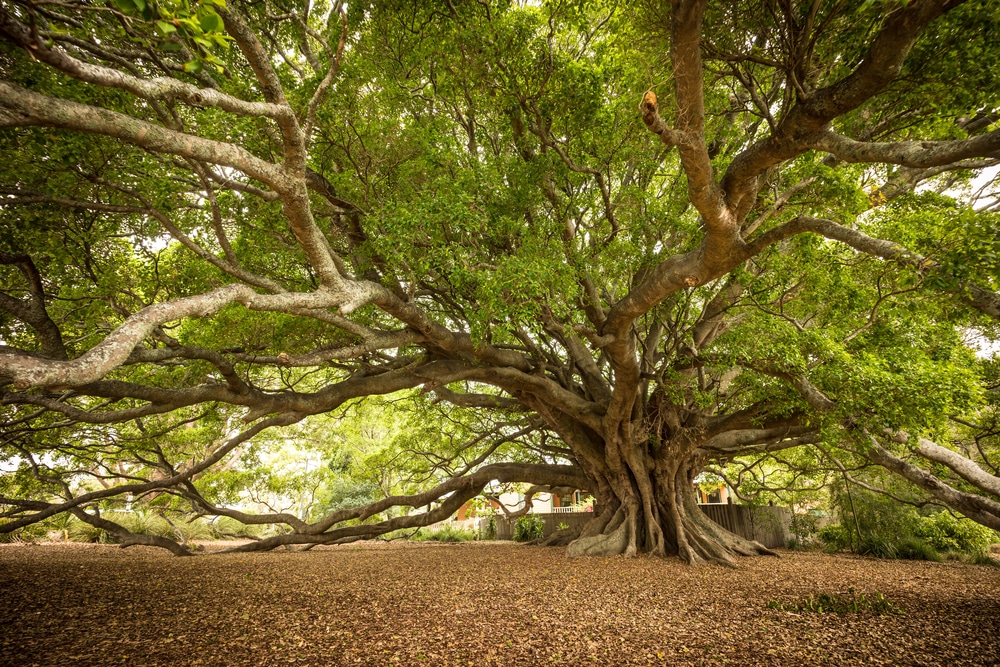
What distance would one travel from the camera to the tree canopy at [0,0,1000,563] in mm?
3467

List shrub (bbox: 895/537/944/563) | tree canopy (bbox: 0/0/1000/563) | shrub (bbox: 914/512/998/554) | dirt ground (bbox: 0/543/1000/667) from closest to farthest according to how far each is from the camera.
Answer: dirt ground (bbox: 0/543/1000/667) < tree canopy (bbox: 0/0/1000/563) < shrub (bbox: 895/537/944/563) < shrub (bbox: 914/512/998/554)

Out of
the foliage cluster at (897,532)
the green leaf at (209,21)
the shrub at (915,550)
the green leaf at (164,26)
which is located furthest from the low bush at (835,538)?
the green leaf at (164,26)

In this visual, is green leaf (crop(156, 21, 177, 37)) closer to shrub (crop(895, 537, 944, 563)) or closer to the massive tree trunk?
the massive tree trunk

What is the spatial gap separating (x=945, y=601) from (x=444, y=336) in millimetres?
6257

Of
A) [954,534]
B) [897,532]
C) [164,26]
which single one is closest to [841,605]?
[164,26]

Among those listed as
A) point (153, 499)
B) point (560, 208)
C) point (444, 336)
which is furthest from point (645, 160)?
point (153, 499)

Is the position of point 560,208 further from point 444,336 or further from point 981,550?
point 981,550

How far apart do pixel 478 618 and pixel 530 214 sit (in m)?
5.18

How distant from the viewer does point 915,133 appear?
15.6 feet

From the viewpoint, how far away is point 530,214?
6773 millimetres

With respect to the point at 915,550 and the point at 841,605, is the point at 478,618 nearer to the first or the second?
the point at 841,605

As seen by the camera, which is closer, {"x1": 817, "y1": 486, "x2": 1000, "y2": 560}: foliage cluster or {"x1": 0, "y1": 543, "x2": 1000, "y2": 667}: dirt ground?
{"x1": 0, "y1": 543, "x2": 1000, "y2": 667}: dirt ground

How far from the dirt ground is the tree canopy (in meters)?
1.61

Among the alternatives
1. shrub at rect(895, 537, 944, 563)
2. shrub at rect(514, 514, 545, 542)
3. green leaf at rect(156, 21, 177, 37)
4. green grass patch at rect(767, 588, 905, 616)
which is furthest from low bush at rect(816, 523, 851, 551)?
green leaf at rect(156, 21, 177, 37)
